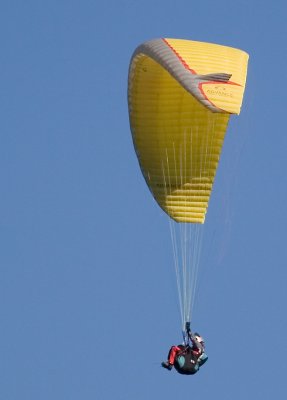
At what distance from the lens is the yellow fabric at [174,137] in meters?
58.0

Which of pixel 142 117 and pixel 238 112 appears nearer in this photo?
pixel 238 112

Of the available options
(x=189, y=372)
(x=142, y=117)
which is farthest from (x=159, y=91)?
(x=189, y=372)

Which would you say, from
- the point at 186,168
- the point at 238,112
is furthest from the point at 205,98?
the point at 186,168

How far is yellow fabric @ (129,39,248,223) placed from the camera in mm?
57969

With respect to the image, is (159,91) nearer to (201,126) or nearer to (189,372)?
(201,126)

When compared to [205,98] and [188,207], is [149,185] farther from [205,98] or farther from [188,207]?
[205,98]

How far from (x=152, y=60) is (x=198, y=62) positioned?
2055 millimetres

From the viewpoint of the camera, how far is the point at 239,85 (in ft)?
182

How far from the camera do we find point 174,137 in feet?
191

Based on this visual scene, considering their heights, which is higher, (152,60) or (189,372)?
(152,60)

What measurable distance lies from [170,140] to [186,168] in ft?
2.26

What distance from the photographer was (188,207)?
58781 mm

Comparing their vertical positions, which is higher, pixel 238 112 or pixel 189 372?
pixel 238 112

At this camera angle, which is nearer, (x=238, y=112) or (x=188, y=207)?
(x=238, y=112)
